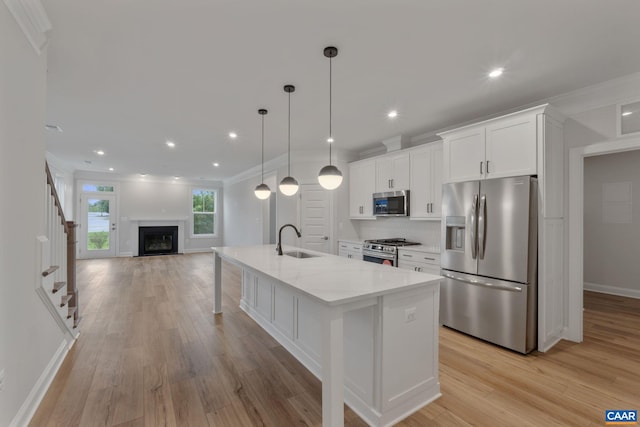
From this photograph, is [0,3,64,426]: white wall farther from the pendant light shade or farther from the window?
the window

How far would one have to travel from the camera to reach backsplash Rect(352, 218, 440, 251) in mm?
4352

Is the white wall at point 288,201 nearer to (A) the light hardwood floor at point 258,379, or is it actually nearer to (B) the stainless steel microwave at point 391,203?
(B) the stainless steel microwave at point 391,203

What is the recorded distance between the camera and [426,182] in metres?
4.11

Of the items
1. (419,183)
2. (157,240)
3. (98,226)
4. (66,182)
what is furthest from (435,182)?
(98,226)

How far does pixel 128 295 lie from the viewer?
466 centimetres

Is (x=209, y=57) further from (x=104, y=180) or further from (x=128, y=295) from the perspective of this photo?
(x=104, y=180)

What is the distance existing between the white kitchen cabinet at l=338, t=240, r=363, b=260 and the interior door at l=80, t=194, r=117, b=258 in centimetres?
765

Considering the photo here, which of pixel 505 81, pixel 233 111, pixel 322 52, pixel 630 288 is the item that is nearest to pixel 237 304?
pixel 233 111

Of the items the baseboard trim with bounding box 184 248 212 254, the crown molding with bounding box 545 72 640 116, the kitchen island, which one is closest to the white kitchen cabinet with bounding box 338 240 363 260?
the kitchen island

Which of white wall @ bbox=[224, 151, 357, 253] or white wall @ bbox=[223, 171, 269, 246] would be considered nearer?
white wall @ bbox=[224, 151, 357, 253]

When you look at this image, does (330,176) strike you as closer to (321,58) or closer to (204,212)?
(321,58)

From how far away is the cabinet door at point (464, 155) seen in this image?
3135 millimetres

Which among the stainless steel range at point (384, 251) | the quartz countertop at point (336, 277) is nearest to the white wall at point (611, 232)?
the stainless steel range at point (384, 251)

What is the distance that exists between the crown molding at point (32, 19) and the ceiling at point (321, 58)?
75 mm
